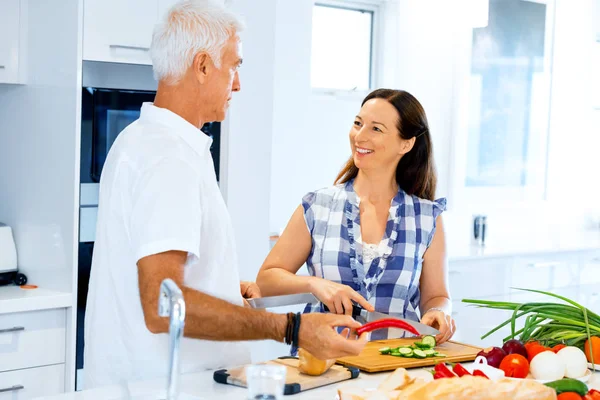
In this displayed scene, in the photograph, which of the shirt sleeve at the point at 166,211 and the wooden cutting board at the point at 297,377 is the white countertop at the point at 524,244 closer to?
the wooden cutting board at the point at 297,377

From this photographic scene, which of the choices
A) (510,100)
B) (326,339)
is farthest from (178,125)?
(510,100)

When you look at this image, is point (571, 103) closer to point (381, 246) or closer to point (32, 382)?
point (381, 246)

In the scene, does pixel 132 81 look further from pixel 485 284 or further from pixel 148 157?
pixel 485 284

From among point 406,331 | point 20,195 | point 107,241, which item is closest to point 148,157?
point 107,241

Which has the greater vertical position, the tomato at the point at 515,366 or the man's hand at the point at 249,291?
the man's hand at the point at 249,291

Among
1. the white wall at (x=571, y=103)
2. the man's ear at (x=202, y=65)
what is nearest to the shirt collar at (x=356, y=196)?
the man's ear at (x=202, y=65)

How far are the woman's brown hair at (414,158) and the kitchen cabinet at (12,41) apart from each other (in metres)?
1.33

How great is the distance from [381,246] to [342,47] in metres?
2.22

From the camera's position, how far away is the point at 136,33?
126 inches

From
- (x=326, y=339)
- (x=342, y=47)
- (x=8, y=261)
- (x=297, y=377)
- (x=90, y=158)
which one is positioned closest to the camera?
(x=326, y=339)

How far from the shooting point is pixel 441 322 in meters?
2.37

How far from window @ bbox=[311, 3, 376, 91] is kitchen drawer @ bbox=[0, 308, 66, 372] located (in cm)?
204

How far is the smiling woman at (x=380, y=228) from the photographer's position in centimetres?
263

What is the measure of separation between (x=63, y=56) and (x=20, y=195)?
618 millimetres
